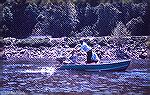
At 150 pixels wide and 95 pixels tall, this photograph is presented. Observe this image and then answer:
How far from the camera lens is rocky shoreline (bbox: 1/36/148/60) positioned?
148 feet

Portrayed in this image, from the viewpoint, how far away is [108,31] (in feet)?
190

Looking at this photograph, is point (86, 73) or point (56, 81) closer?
point (56, 81)

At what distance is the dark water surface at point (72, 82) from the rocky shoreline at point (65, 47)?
37.2 feet

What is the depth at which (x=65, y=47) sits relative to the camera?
5100cm

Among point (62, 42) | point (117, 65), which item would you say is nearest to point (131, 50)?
point (62, 42)


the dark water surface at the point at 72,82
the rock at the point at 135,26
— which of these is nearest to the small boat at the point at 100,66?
the dark water surface at the point at 72,82

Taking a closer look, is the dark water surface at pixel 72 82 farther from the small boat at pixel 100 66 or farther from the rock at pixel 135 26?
the rock at pixel 135 26

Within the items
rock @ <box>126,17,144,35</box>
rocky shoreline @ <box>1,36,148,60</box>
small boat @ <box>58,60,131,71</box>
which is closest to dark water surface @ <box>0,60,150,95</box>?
small boat @ <box>58,60,131,71</box>

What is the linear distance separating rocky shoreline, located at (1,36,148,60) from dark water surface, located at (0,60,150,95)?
447 inches

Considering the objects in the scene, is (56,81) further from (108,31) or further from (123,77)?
(108,31)

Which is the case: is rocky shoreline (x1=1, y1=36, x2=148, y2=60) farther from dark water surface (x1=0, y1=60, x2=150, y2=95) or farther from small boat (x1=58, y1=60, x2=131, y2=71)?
dark water surface (x1=0, y1=60, x2=150, y2=95)

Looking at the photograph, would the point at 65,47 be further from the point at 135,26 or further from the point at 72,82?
the point at 72,82

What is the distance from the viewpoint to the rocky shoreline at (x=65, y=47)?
148 feet

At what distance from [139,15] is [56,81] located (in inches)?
1255
